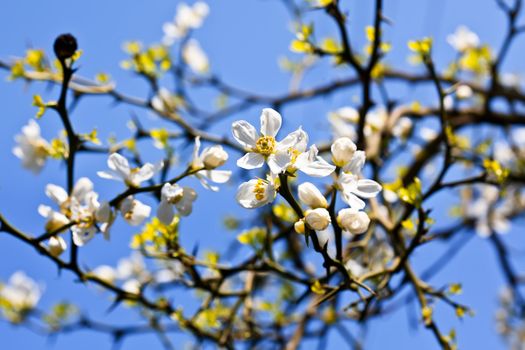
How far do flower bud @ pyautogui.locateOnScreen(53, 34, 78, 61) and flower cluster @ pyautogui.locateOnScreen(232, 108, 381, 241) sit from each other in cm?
53

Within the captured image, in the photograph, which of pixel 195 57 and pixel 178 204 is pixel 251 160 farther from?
pixel 195 57

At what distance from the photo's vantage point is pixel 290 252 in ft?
11.7

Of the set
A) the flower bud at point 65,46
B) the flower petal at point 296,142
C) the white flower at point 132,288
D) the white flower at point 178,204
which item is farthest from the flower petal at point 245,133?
the white flower at point 132,288

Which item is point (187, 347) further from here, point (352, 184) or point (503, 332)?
point (503, 332)

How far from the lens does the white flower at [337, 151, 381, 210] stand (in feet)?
4.62

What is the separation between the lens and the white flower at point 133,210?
5.24 ft

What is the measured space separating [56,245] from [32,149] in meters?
0.68

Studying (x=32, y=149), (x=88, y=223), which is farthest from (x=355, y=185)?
(x=32, y=149)

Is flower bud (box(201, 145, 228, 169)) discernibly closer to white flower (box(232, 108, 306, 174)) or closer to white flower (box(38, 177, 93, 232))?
white flower (box(232, 108, 306, 174))

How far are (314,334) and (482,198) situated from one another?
302 centimetres

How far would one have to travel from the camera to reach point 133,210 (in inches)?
65.2

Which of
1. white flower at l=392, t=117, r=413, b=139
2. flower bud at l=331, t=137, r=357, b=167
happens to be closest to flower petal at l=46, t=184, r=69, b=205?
flower bud at l=331, t=137, r=357, b=167

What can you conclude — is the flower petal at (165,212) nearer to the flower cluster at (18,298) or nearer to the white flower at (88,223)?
the white flower at (88,223)

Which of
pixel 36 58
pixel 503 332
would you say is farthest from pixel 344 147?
pixel 503 332
